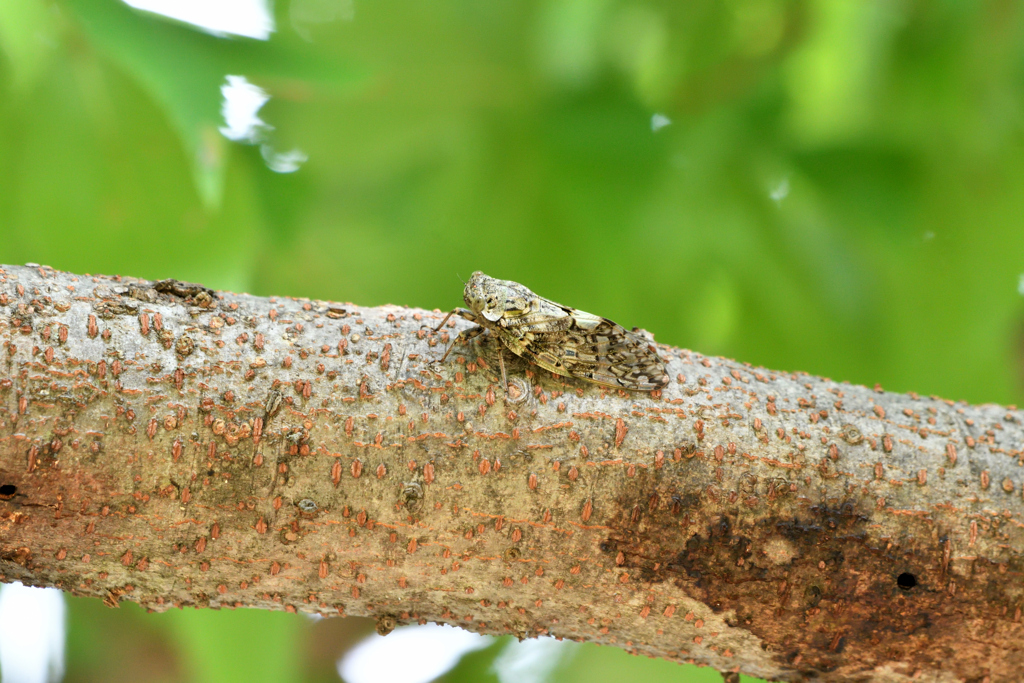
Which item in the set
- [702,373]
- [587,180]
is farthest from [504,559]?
[587,180]

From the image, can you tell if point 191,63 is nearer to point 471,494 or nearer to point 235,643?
point 471,494

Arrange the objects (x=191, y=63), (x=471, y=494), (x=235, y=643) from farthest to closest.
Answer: (x=235, y=643) → (x=191, y=63) → (x=471, y=494)

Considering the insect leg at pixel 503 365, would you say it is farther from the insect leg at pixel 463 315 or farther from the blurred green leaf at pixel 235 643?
the blurred green leaf at pixel 235 643

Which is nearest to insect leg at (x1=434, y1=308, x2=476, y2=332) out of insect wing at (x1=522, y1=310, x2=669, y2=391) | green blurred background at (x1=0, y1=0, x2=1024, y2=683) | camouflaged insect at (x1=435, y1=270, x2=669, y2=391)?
camouflaged insect at (x1=435, y1=270, x2=669, y2=391)

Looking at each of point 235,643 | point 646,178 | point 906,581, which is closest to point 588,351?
point 906,581

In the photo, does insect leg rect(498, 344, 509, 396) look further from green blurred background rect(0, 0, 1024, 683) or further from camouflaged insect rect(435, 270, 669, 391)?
green blurred background rect(0, 0, 1024, 683)

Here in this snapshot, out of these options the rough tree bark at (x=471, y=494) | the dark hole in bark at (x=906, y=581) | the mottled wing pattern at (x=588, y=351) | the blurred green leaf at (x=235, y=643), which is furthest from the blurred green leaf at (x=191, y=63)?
the dark hole in bark at (x=906, y=581)

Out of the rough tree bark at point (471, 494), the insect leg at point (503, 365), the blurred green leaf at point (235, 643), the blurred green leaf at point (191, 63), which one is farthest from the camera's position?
the blurred green leaf at point (235, 643)
